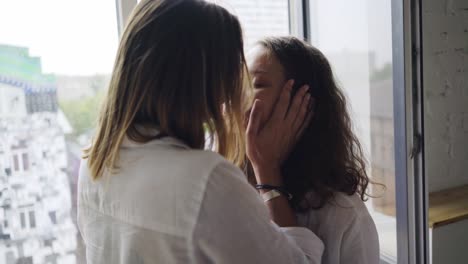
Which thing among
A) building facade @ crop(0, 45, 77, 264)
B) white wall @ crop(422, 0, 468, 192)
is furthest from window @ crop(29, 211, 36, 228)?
white wall @ crop(422, 0, 468, 192)

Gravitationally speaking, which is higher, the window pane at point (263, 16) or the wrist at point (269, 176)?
the window pane at point (263, 16)

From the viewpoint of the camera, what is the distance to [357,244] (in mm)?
703

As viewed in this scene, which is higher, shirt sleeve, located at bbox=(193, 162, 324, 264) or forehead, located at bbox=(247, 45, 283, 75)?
forehead, located at bbox=(247, 45, 283, 75)

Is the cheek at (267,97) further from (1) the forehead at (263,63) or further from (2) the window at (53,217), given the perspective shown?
(2) the window at (53,217)

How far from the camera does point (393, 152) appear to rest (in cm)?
117

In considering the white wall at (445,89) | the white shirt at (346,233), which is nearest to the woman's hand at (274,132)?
the white shirt at (346,233)

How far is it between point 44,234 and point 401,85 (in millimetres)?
1017

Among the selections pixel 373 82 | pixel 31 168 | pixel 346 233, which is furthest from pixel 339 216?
pixel 31 168

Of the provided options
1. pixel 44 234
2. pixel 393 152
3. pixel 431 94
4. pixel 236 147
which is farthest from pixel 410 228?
pixel 44 234

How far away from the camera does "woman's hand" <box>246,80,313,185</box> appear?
0.73 m

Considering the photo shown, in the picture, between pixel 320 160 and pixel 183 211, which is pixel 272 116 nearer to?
pixel 320 160

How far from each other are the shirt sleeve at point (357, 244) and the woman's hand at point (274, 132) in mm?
148

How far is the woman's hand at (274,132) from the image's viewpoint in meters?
0.73

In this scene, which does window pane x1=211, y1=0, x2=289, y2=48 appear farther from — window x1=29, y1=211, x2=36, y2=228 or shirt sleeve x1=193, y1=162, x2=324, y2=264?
shirt sleeve x1=193, y1=162, x2=324, y2=264
